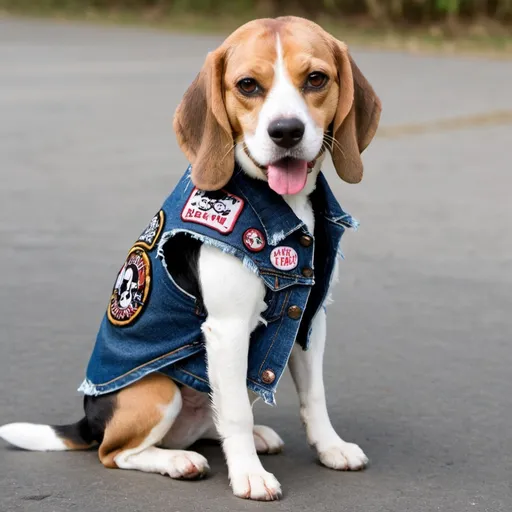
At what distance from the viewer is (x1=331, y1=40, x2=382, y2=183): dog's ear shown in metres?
4.20

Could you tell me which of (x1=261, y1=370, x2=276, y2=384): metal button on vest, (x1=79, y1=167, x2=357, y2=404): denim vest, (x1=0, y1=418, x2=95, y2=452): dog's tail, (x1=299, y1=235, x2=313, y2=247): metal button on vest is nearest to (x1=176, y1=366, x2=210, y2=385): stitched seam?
(x1=79, y1=167, x2=357, y2=404): denim vest

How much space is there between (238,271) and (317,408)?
692mm

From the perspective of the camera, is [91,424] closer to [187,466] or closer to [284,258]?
[187,466]

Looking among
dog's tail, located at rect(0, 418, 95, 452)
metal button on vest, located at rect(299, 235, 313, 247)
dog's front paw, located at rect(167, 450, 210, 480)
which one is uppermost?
metal button on vest, located at rect(299, 235, 313, 247)

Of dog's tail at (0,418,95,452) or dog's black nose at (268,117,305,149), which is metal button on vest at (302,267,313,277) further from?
dog's tail at (0,418,95,452)

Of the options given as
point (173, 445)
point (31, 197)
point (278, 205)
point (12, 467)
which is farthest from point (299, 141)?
point (31, 197)

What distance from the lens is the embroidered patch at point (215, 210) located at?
404 centimetres

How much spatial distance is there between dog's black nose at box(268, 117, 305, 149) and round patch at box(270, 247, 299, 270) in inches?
14.2

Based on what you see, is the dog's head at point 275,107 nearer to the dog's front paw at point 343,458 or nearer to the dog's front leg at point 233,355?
the dog's front leg at point 233,355

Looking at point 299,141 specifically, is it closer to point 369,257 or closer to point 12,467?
point 12,467

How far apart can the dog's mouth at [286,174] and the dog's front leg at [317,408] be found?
55cm

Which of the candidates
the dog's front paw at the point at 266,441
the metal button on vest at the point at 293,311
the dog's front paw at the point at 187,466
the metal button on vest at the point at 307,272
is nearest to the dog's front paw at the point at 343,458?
the dog's front paw at the point at 266,441

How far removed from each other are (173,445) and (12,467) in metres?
0.58

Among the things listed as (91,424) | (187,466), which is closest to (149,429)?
(187,466)
